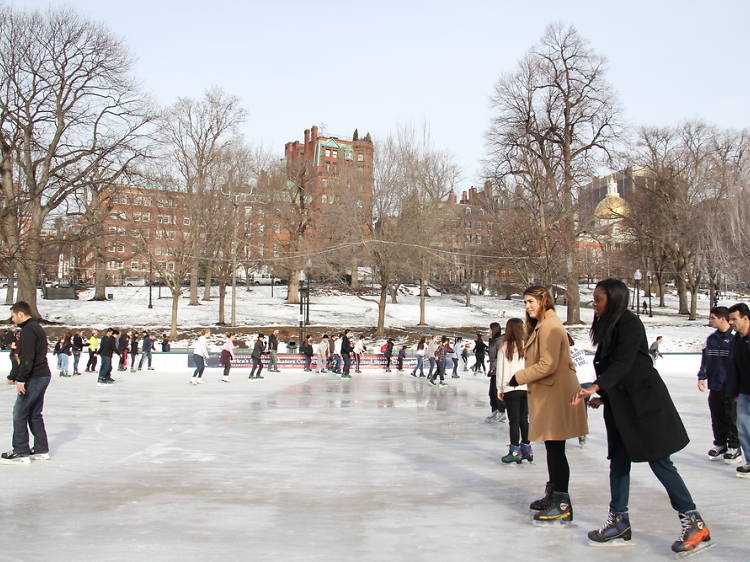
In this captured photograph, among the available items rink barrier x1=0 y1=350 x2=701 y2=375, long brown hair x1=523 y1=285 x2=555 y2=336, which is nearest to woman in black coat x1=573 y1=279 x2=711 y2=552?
long brown hair x1=523 y1=285 x2=555 y2=336

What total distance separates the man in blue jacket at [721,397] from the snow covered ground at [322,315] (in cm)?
2899

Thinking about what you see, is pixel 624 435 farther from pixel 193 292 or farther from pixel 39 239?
pixel 193 292

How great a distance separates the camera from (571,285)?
39219mm

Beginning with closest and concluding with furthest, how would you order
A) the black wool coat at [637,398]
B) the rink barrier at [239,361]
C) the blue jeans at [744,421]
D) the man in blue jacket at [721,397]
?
1. the black wool coat at [637,398]
2. the blue jeans at [744,421]
3. the man in blue jacket at [721,397]
4. the rink barrier at [239,361]

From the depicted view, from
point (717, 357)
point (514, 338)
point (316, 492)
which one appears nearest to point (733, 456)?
point (717, 357)

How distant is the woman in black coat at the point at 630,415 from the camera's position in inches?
177

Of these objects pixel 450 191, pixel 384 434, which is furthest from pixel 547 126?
pixel 384 434

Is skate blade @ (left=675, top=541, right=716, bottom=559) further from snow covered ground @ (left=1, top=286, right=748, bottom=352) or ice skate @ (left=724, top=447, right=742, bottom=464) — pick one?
snow covered ground @ (left=1, top=286, right=748, bottom=352)

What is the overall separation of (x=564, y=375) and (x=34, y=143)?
1450 inches

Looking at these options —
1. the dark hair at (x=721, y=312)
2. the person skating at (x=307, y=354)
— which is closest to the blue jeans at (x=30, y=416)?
the dark hair at (x=721, y=312)

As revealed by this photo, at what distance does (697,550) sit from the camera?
4434mm

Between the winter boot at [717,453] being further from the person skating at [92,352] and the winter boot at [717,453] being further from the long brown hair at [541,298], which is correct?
the person skating at [92,352]

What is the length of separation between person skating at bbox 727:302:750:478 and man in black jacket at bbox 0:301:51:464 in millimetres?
7021

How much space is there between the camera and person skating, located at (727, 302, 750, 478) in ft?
21.5
